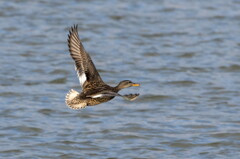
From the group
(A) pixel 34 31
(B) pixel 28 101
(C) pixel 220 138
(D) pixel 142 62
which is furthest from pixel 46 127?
(A) pixel 34 31

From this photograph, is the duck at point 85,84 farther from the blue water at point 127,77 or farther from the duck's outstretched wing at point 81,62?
the blue water at point 127,77

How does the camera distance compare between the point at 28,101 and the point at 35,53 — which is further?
the point at 35,53

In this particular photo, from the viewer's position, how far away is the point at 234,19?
17016 mm

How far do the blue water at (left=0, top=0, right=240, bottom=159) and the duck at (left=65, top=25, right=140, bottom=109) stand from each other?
169 cm

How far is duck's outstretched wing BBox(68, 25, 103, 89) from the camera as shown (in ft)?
26.7

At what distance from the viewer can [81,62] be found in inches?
324

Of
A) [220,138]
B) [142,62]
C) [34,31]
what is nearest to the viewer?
[220,138]

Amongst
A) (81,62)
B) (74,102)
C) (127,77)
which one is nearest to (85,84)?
(81,62)

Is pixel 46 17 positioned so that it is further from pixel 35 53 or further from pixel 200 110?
pixel 200 110

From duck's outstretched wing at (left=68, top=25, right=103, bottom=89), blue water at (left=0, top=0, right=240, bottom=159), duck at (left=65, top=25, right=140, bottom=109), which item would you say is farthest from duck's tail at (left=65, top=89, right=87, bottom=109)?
blue water at (left=0, top=0, right=240, bottom=159)

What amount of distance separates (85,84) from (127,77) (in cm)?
511

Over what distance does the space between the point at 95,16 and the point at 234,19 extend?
3307 mm

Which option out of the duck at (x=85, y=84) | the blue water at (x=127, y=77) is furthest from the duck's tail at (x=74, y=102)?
the blue water at (x=127, y=77)

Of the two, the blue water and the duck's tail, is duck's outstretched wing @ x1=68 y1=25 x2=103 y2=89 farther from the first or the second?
the blue water
